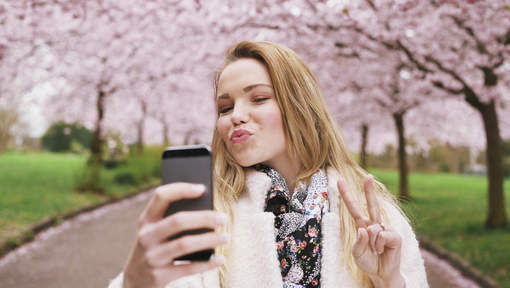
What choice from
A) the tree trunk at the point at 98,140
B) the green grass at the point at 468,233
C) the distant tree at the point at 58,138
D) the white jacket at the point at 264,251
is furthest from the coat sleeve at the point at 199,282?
the distant tree at the point at 58,138

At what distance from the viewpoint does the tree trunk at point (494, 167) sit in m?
6.61

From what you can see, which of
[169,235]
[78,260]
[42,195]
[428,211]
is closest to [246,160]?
[169,235]

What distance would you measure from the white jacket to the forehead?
36 centimetres

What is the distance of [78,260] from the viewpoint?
6020 mm

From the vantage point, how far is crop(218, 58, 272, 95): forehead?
1506mm

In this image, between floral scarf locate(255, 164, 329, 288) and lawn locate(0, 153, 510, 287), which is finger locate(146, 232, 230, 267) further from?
lawn locate(0, 153, 510, 287)

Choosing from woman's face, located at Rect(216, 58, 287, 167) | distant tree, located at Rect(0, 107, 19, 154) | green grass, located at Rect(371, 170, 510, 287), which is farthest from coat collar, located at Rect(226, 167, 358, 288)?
distant tree, located at Rect(0, 107, 19, 154)

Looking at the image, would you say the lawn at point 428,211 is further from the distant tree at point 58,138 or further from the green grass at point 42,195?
the distant tree at point 58,138

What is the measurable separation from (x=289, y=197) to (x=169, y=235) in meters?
0.77

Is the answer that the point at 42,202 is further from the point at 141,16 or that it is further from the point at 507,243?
the point at 507,243

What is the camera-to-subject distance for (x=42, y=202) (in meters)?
9.39

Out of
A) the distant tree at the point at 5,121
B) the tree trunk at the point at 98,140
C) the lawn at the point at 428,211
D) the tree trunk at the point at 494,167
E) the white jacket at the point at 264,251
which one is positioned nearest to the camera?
the white jacket at the point at 264,251

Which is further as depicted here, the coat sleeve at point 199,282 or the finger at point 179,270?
the coat sleeve at point 199,282

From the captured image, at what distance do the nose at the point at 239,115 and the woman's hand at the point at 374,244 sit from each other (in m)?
0.44
